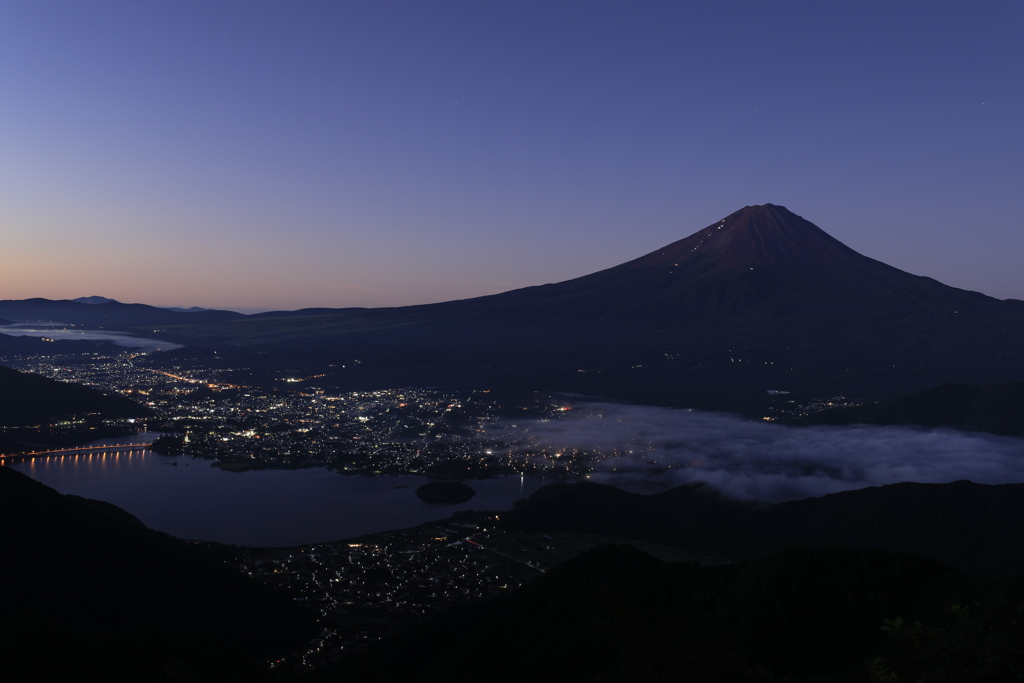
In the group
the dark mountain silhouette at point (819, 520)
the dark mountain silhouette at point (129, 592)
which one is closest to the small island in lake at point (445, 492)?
the dark mountain silhouette at point (819, 520)

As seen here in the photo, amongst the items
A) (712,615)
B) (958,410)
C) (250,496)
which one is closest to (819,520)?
(712,615)

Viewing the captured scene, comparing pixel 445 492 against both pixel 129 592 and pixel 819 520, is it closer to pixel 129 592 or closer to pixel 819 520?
pixel 819 520

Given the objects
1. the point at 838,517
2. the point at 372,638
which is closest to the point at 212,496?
the point at 372,638

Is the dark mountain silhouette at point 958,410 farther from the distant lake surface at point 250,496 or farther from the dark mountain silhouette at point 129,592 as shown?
the dark mountain silhouette at point 129,592

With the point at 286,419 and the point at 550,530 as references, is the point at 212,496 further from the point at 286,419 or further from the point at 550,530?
the point at 286,419

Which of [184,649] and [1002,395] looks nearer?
[184,649]

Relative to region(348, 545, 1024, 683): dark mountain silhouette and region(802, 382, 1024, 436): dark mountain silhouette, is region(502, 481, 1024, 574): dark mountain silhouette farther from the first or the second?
region(802, 382, 1024, 436): dark mountain silhouette

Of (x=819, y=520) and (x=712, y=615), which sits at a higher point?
(x=712, y=615)

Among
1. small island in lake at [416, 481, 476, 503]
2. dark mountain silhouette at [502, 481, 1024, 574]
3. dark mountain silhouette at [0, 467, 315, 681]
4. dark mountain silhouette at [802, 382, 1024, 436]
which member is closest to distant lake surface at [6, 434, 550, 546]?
small island in lake at [416, 481, 476, 503]
